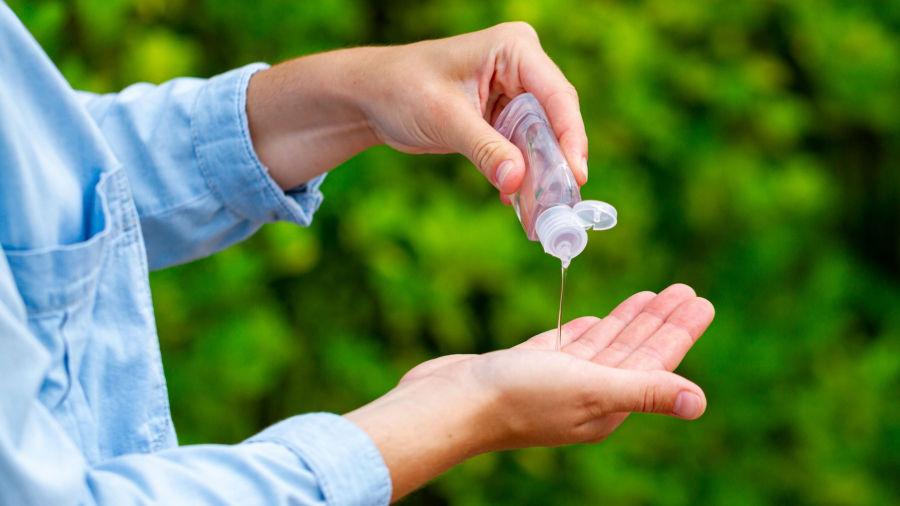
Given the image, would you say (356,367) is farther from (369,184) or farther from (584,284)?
(584,284)

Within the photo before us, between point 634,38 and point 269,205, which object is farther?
point 634,38

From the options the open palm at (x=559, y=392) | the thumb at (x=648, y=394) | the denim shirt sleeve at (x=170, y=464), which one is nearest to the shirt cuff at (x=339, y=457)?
the denim shirt sleeve at (x=170, y=464)

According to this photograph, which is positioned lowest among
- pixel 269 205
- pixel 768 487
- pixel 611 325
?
pixel 768 487

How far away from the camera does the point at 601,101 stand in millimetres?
1606

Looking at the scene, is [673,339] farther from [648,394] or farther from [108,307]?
[108,307]

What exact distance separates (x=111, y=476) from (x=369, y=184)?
1019mm

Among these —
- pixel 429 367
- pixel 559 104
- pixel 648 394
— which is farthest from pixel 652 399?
pixel 559 104

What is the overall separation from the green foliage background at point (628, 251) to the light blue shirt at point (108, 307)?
50 centimetres

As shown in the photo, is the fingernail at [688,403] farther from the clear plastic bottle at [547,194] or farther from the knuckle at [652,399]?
the clear plastic bottle at [547,194]

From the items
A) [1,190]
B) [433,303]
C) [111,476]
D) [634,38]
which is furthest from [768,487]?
[1,190]

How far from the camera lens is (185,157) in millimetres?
961

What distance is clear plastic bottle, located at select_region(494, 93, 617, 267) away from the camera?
2.57ft

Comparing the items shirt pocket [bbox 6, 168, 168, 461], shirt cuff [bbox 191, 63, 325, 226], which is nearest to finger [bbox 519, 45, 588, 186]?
shirt cuff [bbox 191, 63, 325, 226]

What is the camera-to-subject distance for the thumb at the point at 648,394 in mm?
732
